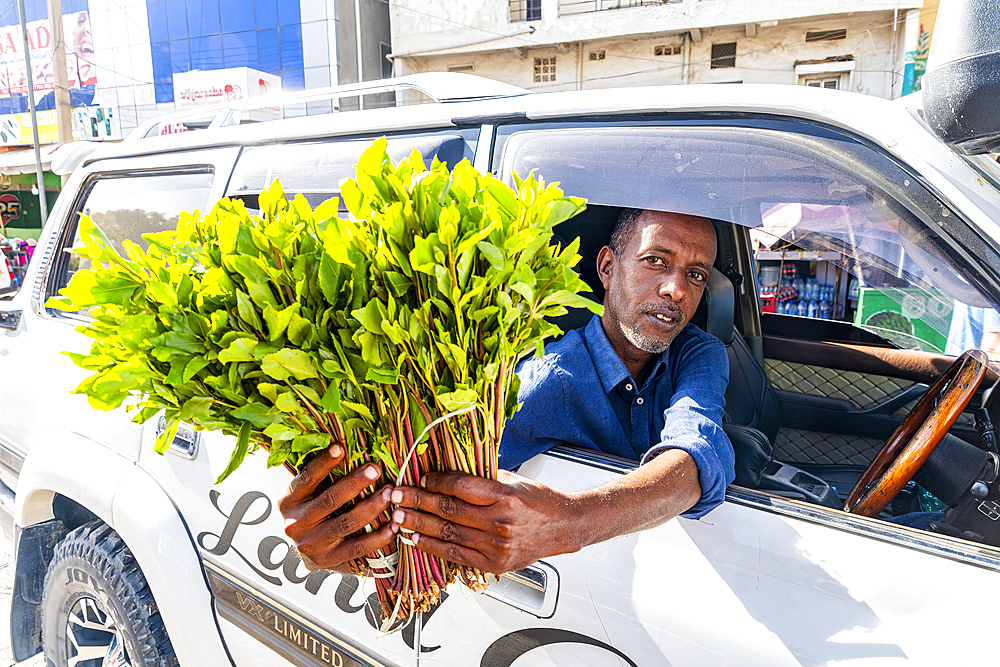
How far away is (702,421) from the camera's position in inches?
54.8

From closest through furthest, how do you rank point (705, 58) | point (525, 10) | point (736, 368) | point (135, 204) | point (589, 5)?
point (736, 368) → point (135, 204) → point (705, 58) → point (589, 5) → point (525, 10)

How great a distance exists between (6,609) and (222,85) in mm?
14178

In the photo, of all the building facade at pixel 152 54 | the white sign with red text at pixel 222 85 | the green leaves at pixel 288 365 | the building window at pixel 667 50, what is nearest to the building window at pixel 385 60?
the building facade at pixel 152 54

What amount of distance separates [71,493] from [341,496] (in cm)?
153

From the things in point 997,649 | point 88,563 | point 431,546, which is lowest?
point 88,563

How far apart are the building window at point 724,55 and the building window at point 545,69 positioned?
149 inches

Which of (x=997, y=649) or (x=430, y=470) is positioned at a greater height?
(x=430, y=470)

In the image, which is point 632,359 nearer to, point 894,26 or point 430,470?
point 430,470

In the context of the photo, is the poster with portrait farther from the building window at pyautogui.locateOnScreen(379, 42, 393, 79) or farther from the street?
the street

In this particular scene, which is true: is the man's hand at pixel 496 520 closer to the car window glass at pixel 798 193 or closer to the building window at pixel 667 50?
the car window glass at pixel 798 193

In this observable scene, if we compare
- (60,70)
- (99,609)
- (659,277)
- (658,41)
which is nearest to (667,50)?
(658,41)

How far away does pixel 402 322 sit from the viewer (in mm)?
867

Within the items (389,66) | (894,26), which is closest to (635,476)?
(894,26)

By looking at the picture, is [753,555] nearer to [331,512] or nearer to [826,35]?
[331,512]
